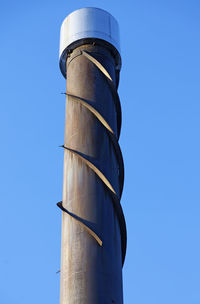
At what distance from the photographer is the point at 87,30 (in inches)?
579

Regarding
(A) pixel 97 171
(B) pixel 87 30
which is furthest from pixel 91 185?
(B) pixel 87 30

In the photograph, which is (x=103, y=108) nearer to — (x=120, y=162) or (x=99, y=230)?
(x=120, y=162)

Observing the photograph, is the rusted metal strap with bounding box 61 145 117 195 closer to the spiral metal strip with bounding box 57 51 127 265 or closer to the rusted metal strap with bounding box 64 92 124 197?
the spiral metal strip with bounding box 57 51 127 265

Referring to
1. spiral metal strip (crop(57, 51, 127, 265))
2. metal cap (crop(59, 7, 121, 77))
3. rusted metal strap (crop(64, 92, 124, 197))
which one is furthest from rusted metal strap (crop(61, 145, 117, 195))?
metal cap (crop(59, 7, 121, 77))

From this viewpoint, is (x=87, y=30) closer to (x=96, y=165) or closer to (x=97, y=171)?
(x=96, y=165)

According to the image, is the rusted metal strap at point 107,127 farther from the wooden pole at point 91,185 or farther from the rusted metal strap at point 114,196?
the rusted metal strap at point 114,196

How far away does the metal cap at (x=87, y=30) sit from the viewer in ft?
48.3

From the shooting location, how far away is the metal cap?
1473 cm

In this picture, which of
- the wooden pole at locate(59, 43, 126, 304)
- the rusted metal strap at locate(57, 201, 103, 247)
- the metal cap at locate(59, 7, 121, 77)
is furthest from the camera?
the metal cap at locate(59, 7, 121, 77)

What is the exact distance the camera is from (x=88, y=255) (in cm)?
1110

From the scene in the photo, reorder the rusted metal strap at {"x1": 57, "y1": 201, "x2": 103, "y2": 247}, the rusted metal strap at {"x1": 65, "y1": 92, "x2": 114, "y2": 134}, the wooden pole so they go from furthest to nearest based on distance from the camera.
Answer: the rusted metal strap at {"x1": 65, "y1": 92, "x2": 114, "y2": 134}, the rusted metal strap at {"x1": 57, "y1": 201, "x2": 103, "y2": 247}, the wooden pole

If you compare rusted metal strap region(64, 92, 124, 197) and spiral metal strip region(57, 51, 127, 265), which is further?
rusted metal strap region(64, 92, 124, 197)

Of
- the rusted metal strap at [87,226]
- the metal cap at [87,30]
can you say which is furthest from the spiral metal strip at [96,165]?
the metal cap at [87,30]

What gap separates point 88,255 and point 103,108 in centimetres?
439
